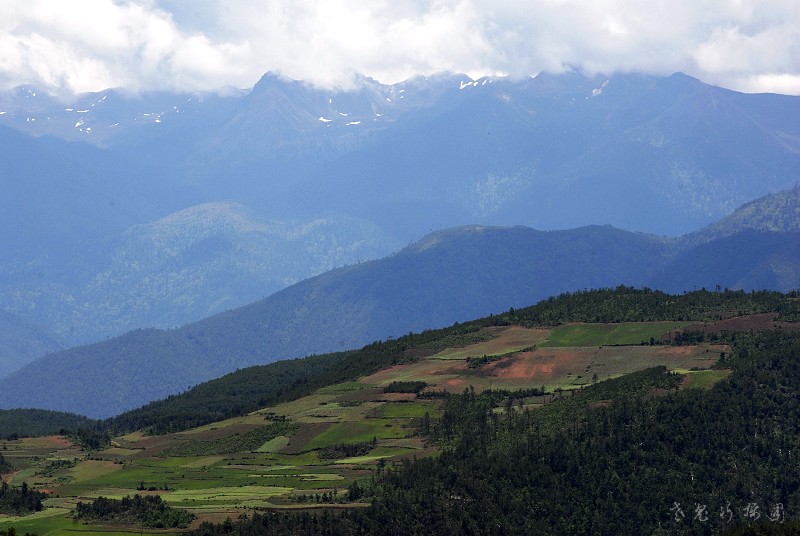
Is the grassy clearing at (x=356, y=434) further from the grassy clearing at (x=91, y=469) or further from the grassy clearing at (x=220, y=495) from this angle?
the grassy clearing at (x=220, y=495)

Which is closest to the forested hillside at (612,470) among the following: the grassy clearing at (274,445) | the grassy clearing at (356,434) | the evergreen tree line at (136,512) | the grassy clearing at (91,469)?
the evergreen tree line at (136,512)

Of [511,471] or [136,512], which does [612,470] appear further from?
[136,512]

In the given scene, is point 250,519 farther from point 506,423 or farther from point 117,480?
point 506,423

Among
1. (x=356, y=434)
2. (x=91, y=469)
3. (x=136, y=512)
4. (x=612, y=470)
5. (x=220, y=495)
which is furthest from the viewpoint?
(x=356, y=434)

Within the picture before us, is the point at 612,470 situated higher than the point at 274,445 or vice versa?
the point at 274,445

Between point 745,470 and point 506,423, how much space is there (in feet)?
114

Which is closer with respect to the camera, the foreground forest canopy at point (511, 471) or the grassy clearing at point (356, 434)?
the foreground forest canopy at point (511, 471)

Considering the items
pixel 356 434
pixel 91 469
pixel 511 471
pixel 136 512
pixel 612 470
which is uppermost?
pixel 91 469

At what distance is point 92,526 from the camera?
149 meters

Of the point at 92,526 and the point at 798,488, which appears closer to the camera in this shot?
the point at 92,526

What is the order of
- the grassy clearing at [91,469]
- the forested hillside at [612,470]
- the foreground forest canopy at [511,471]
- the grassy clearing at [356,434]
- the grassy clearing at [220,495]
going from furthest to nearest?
the grassy clearing at [356,434] < the grassy clearing at [91,469] < the grassy clearing at [220,495] < the forested hillside at [612,470] < the foreground forest canopy at [511,471]

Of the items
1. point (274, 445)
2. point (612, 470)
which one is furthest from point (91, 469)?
point (612, 470)

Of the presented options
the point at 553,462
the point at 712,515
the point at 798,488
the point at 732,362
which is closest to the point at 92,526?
the point at 553,462

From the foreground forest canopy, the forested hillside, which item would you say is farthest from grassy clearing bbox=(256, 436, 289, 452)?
the forested hillside
